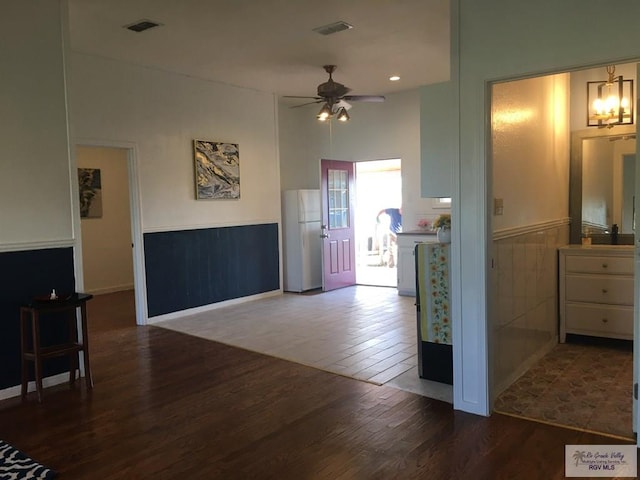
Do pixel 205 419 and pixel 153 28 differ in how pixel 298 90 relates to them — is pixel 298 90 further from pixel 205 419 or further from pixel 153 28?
pixel 205 419

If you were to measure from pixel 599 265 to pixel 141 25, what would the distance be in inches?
177

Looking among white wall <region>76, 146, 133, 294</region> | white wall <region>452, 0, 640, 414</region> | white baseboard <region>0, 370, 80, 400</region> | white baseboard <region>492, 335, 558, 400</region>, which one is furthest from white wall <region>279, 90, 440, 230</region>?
white baseboard <region>0, 370, 80, 400</region>

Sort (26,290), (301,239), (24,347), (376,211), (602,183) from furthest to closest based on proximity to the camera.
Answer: (376,211), (301,239), (602,183), (26,290), (24,347)

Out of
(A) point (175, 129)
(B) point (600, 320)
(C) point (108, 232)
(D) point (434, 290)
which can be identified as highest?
(A) point (175, 129)

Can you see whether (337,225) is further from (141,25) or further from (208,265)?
(141,25)

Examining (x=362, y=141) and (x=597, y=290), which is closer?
(x=597, y=290)

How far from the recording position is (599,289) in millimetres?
4484

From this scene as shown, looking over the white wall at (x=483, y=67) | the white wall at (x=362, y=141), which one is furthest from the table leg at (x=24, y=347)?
the white wall at (x=362, y=141)

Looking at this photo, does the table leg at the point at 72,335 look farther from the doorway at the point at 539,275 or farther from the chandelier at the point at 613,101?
the chandelier at the point at 613,101

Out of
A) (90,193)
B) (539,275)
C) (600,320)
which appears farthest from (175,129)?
(600,320)

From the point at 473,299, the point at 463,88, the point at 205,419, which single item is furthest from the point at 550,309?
the point at 205,419

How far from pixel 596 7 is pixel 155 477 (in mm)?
3296

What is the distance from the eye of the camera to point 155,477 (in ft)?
8.57

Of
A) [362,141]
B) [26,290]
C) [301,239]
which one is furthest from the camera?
[362,141]
